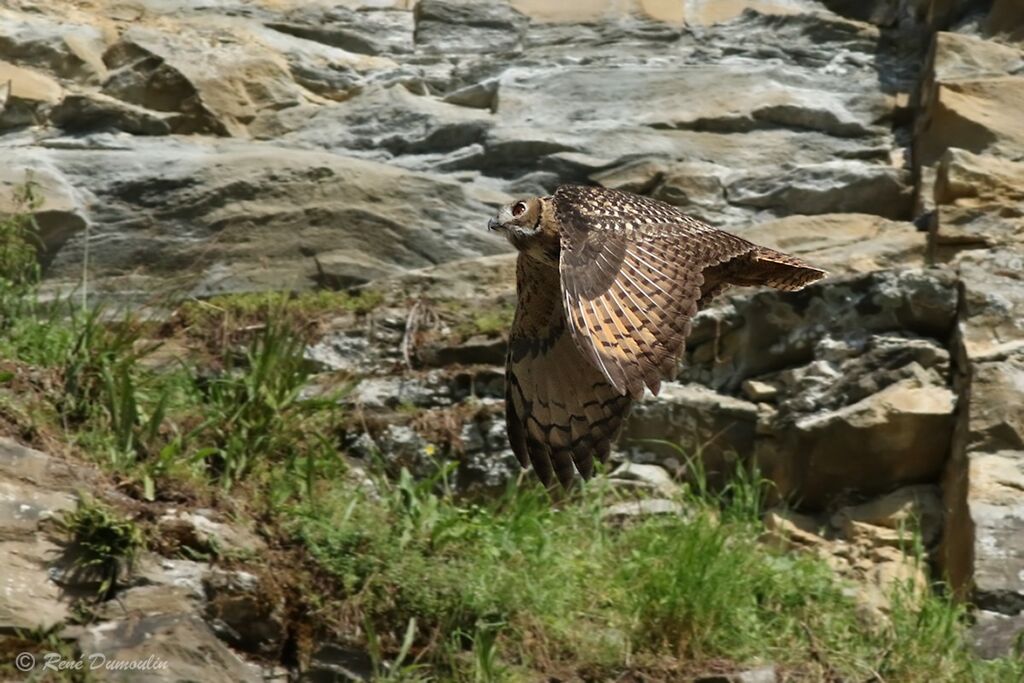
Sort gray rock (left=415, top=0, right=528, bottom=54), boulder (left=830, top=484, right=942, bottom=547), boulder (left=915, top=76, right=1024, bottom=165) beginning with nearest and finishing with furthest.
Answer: boulder (left=830, top=484, right=942, bottom=547) < boulder (left=915, top=76, right=1024, bottom=165) < gray rock (left=415, top=0, right=528, bottom=54)

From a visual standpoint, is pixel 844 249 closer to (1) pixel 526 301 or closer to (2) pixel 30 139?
(1) pixel 526 301

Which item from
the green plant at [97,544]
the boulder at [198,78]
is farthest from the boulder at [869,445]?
the boulder at [198,78]

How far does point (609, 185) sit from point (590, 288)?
4.03 m

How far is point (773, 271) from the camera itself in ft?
17.3

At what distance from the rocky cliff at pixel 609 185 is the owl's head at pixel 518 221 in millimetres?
1954

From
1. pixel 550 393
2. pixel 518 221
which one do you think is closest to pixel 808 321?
pixel 550 393

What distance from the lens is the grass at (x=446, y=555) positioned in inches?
228

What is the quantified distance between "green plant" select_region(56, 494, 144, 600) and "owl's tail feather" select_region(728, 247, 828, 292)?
231cm

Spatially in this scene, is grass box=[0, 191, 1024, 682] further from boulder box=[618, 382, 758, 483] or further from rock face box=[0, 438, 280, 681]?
boulder box=[618, 382, 758, 483]

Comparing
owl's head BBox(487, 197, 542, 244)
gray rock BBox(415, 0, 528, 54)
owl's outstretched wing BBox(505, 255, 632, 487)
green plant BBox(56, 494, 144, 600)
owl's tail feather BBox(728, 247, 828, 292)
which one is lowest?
green plant BBox(56, 494, 144, 600)

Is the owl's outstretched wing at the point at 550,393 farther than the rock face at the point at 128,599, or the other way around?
the rock face at the point at 128,599

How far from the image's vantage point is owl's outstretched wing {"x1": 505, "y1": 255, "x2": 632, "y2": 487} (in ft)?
16.7

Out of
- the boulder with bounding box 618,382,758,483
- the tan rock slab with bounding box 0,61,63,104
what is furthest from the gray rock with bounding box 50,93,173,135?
the boulder with bounding box 618,382,758,483

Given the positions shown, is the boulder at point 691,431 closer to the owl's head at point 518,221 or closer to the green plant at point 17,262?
the owl's head at point 518,221
